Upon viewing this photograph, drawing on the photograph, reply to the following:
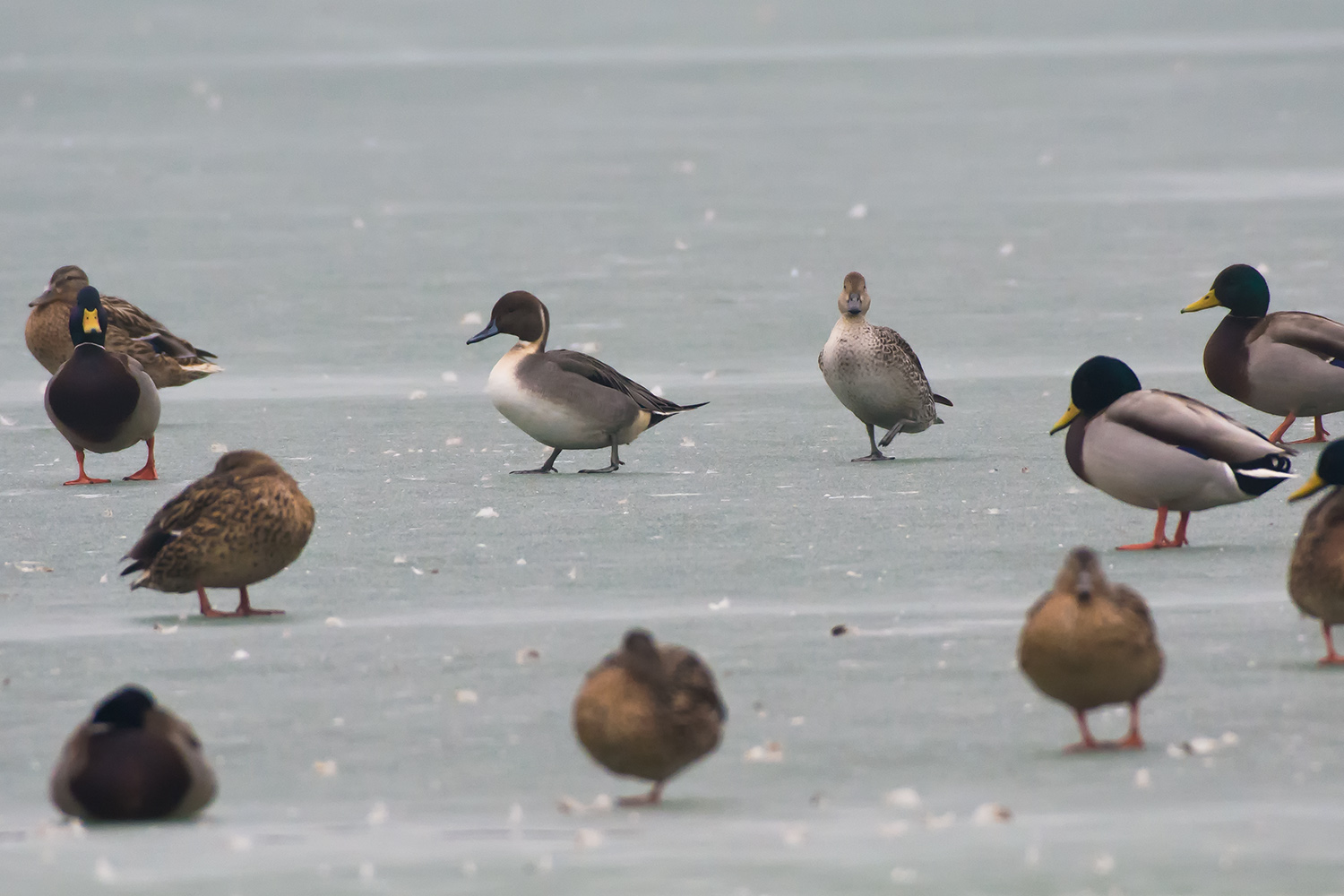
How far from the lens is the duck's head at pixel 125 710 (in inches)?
195

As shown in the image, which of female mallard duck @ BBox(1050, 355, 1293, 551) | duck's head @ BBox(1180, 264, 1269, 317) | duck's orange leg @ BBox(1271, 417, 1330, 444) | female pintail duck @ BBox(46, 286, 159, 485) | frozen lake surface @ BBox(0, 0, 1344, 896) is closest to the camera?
frozen lake surface @ BBox(0, 0, 1344, 896)

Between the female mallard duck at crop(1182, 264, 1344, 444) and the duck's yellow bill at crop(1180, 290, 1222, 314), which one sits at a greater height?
the duck's yellow bill at crop(1180, 290, 1222, 314)

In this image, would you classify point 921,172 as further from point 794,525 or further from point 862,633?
point 862,633

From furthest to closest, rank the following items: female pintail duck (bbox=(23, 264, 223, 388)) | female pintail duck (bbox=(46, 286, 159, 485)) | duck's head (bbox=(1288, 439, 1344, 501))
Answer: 1. female pintail duck (bbox=(23, 264, 223, 388))
2. female pintail duck (bbox=(46, 286, 159, 485))
3. duck's head (bbox=(1288, 439, 1344, 501))

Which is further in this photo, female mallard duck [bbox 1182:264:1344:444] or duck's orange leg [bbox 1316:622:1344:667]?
female mallard duck [bbox 1182:264:1344:444]

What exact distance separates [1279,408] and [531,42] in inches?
891

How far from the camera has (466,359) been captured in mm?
13430

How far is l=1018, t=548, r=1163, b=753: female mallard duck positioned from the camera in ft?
17.3

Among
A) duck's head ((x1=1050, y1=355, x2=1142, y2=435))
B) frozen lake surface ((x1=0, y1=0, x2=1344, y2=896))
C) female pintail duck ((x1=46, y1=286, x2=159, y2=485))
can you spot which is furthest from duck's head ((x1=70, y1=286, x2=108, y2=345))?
duck's head ((x1=1050, y1=355, x2=1142, y2=435))

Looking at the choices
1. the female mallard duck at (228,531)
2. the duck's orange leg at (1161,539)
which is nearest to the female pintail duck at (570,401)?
the duck's orange leg at (1161,539)

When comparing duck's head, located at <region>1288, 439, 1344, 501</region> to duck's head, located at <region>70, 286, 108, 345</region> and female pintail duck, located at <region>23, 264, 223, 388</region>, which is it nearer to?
duck's head, located at <region>70, 286, 108, 345</region>

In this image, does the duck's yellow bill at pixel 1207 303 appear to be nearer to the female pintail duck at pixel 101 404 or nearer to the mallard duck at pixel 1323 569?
the mallard duck at pixel 1323 569

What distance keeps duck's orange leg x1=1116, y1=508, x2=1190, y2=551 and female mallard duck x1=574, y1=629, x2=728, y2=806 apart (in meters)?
3.19

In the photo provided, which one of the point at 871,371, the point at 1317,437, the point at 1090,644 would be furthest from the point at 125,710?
the point at 1317,437
